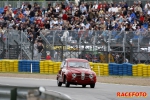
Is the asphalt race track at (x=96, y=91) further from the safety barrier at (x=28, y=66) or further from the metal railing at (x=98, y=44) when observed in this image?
the safety barrier at (x=28, y=66)

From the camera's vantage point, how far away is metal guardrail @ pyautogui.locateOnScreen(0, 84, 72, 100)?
9.31 metres

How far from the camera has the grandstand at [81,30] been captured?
113 ft

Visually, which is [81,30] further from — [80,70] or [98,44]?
[80,70]

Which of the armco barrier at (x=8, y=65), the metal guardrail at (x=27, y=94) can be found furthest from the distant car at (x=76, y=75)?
the metal guardrail at (x=27, y=94)

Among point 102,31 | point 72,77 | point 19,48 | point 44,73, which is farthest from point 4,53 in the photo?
point 72,77

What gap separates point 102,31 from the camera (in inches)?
1362

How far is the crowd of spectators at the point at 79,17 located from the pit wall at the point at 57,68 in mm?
1850

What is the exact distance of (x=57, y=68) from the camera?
121 feet

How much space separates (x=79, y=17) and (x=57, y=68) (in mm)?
4185

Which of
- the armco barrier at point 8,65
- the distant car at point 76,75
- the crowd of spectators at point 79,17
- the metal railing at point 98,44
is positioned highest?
the crowd of spectators at point 79,17

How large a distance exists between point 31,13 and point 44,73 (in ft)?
20.9

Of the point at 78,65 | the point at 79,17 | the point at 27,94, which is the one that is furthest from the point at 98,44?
the point at 27,94

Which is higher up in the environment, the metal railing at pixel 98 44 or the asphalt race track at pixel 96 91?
the metal railing at pixel 98 44

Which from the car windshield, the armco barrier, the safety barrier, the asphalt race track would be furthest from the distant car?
the armco barrier
